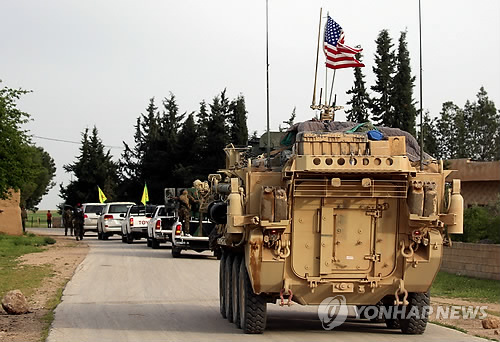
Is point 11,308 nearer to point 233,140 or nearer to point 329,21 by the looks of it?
point 329,21

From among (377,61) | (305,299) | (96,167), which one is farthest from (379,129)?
(96,167)

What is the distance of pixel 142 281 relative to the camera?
2236 centimetres

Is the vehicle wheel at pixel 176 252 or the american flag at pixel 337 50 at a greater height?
the american flag at pixel 337 50

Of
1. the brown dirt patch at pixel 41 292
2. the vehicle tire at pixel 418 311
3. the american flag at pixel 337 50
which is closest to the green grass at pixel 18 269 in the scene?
the brown dirt patch at pixel 41 292

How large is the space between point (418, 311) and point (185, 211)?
56.2 ft

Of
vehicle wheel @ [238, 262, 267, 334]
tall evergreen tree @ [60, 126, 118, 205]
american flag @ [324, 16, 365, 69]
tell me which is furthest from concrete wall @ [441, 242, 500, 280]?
tall evergreen tree @ [60, 126, 118, 205]

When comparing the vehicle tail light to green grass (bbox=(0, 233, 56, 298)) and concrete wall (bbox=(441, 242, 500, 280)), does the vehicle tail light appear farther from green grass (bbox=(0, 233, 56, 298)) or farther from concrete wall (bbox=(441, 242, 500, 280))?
concrete wall (bbox=(441, 242, 500, 280))

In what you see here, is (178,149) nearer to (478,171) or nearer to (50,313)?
(478,171)

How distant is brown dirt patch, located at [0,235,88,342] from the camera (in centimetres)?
1357

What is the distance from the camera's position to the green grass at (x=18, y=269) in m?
21.3

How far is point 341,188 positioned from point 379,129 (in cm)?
157

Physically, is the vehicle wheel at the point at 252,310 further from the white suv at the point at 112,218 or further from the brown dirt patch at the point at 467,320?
the white suv at the point at 112,218

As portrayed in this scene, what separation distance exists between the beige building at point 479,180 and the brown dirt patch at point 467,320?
2118 cm

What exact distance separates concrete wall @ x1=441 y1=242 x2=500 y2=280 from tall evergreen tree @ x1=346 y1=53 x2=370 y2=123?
16.7 meters
